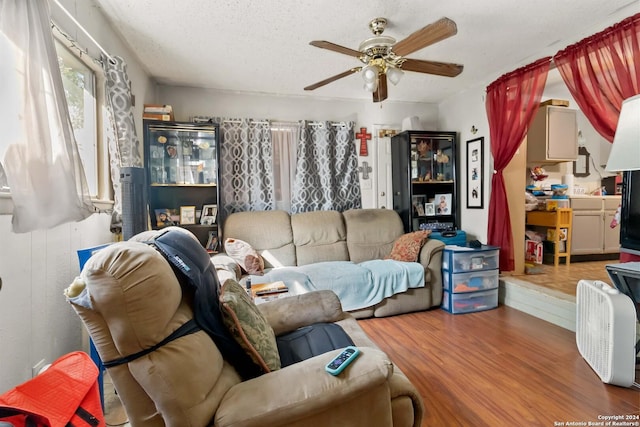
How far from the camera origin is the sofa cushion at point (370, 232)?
3.41 meters

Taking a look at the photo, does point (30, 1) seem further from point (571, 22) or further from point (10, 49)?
point (571, 22)

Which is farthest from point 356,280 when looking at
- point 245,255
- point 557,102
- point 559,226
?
point 557,102

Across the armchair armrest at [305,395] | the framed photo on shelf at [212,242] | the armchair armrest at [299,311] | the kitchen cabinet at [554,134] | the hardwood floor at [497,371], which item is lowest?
the hardwood floor at [497,371]

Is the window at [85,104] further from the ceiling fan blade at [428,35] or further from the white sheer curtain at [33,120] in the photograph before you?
the ceiling fan blade at [428,35]

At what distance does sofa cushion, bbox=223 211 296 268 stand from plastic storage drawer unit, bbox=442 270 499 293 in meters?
1.60

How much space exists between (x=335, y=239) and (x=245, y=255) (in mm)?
1076

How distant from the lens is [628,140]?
148 cm

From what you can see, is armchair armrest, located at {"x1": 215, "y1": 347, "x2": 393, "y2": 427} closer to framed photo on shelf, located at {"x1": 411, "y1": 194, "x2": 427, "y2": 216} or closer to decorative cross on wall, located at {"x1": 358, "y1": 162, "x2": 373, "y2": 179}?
framed photo on shelf, located at {"x1": 411, "y1": 194, "x2": 427, "y2": 216}

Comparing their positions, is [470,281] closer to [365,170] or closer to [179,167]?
[365,170]

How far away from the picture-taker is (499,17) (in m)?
2.17

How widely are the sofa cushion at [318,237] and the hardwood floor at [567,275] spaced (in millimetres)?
1964

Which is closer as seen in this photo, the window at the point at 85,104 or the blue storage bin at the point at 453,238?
the window at the point at 85,104

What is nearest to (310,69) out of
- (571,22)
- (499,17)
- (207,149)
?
(207,149)

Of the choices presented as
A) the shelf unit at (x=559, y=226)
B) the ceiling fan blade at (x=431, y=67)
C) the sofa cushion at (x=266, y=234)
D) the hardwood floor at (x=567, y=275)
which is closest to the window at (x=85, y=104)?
the sofa cushion at (x=266, y=234)
